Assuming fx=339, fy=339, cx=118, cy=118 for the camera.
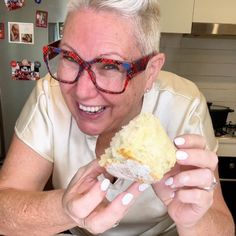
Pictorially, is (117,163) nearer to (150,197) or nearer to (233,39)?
(150,197)

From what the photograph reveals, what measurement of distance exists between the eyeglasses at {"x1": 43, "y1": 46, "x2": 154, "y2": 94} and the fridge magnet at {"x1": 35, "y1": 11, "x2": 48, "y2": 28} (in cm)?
135

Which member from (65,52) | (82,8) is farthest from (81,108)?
(82,8)

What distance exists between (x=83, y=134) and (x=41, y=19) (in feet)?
4.26

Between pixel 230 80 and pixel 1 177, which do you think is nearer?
pixel 1 177

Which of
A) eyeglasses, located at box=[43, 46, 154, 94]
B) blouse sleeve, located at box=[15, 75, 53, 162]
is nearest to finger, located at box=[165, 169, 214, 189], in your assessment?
eyeglasses, located at box=[43, 46, 154, 94]

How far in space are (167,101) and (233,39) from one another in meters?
1.69

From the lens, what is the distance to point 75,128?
1.14 m

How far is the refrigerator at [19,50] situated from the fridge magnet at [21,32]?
1 cm

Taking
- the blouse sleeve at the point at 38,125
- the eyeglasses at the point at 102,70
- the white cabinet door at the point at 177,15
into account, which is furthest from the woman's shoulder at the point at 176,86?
the white cabinet door at the point at 177,15

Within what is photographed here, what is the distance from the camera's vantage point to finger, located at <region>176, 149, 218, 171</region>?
2.25ft

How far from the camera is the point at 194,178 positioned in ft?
2.24

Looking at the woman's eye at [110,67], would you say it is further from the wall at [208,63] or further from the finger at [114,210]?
the wall at [208,63]

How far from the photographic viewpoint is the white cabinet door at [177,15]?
215cm

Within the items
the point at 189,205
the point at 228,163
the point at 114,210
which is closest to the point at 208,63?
the point at 228,163
